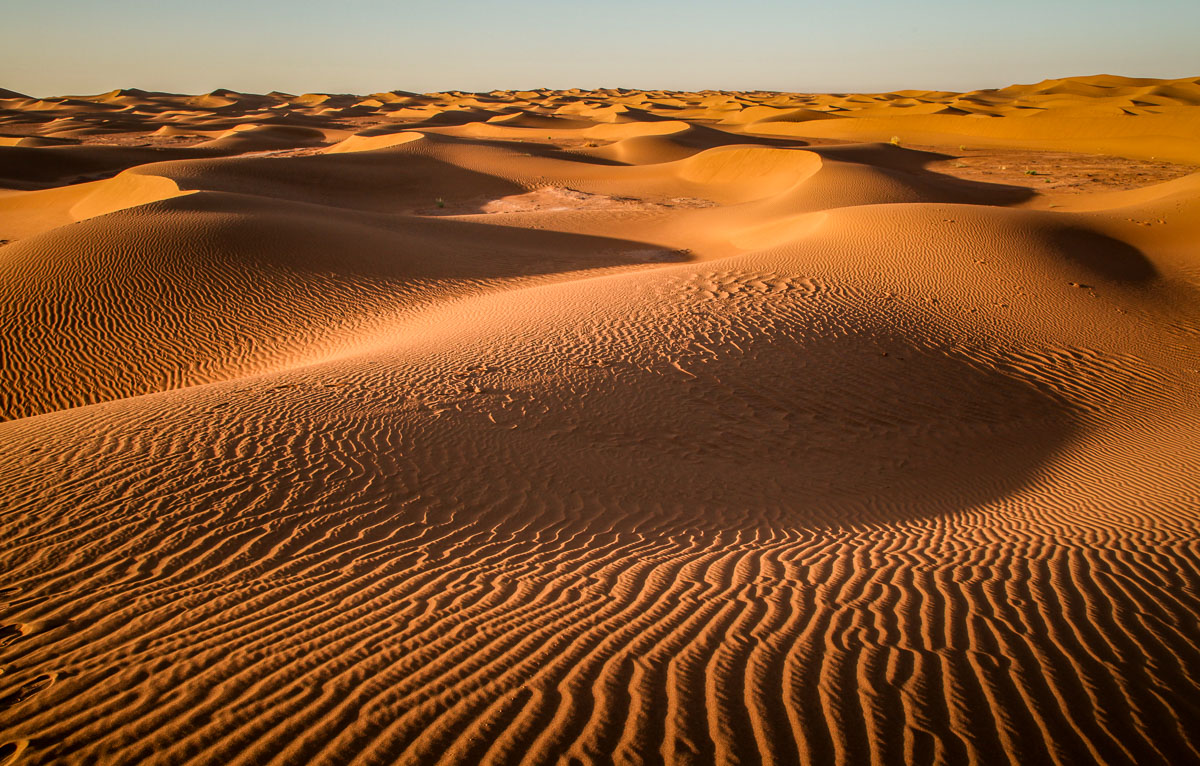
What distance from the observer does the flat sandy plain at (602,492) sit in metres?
2.73

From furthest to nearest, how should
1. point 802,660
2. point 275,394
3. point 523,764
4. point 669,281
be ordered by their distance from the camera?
point 669,281
point 275,394
point 802,660
point 523,764

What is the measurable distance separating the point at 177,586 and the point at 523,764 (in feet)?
8.44

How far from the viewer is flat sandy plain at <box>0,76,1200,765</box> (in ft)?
8.97

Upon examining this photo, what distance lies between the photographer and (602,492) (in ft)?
19.9

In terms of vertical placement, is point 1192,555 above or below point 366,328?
above

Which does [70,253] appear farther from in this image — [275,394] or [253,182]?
[253,182]

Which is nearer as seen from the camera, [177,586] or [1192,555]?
[177,586]

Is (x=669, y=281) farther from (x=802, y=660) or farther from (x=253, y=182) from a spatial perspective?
(x=253, y=182)

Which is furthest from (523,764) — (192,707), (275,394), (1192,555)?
(275,394)

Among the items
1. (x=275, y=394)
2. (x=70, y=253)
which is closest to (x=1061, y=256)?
(x=275, y=394)

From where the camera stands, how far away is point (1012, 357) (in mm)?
9938

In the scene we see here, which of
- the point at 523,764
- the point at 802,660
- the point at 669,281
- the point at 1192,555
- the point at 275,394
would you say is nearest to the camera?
the point at 523,764

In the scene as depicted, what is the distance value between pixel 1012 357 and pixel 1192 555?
599 cm

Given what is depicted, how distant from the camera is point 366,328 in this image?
1241 centimetres
